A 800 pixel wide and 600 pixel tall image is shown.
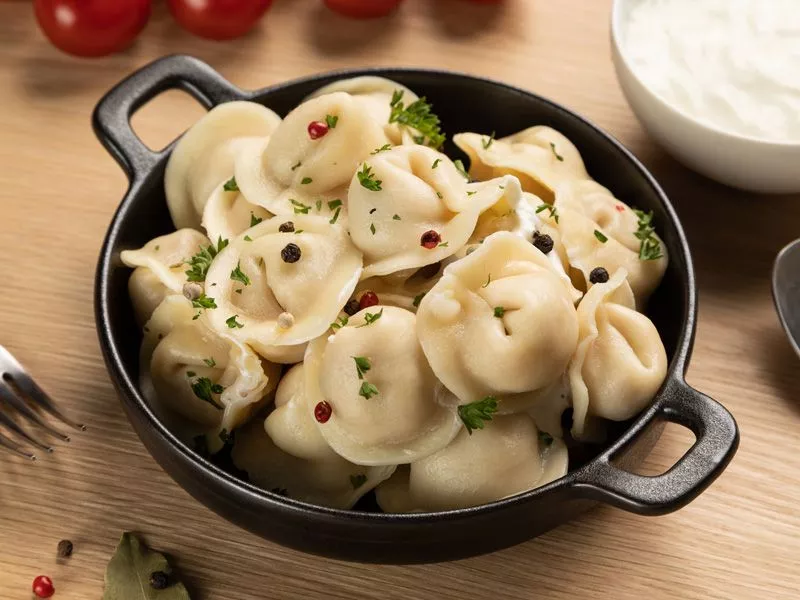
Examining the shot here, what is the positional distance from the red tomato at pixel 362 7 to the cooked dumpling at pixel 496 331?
→ 149cm

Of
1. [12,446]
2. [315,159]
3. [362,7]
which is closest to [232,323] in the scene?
[315,159]

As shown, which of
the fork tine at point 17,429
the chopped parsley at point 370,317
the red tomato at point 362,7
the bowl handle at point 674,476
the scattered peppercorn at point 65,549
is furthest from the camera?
the red tomato at point 362,7

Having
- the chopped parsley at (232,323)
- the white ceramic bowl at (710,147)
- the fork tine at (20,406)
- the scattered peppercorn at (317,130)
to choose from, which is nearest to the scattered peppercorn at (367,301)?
the chopped parsley at (232,323)

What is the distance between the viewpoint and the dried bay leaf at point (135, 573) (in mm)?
1727

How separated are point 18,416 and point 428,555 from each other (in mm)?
983

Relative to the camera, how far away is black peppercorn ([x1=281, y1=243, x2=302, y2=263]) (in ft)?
5.69

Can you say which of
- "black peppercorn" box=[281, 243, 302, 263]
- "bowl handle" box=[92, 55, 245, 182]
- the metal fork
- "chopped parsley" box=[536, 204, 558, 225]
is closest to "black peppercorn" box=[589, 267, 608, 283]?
"chopped parsley" box=[536, 204, 558, 225]

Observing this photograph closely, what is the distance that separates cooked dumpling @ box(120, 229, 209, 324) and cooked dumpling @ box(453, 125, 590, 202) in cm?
59

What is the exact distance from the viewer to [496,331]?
156 cm

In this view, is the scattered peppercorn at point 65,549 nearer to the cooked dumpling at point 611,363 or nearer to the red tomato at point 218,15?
the cooked dumpling at point 611,363

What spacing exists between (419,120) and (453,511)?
87 cm

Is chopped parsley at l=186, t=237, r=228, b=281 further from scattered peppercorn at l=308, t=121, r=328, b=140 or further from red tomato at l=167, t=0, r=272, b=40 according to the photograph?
red tomato at l=167, t=0, r=272, b=40

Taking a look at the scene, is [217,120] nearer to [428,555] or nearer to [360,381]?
[360,381]

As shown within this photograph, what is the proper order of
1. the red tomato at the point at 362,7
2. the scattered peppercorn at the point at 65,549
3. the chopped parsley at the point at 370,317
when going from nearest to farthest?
the chopped parsley at the point at 370,317 < the scattered peppercorn at the point at 65,549 < the red tomato at the point at 362,7
